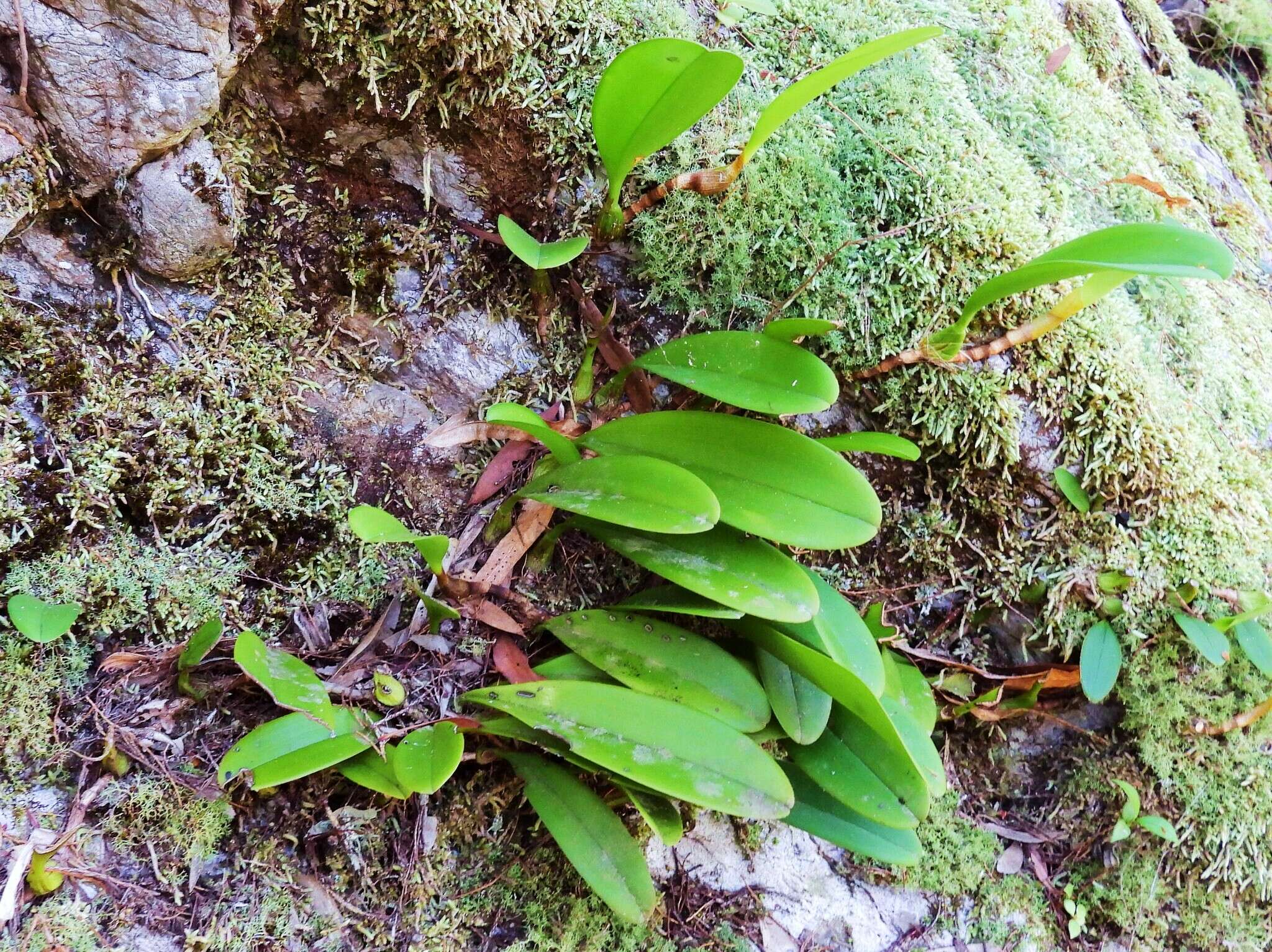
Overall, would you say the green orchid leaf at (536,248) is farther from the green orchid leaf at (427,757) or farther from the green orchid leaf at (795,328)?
the green orchid leaf at (427,757)

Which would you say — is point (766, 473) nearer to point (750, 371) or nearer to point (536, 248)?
point (750, 371)

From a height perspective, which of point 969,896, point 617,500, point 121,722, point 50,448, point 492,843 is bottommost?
point 969,896

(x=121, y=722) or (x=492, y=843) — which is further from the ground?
(x=121, y=722)

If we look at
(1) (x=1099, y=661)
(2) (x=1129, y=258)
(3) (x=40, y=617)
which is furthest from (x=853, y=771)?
(3) (x=40, y=617)

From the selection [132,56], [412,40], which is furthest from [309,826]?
[412,40]

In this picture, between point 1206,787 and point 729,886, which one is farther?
point 1206,787

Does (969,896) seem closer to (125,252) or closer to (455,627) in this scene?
(455,627)
